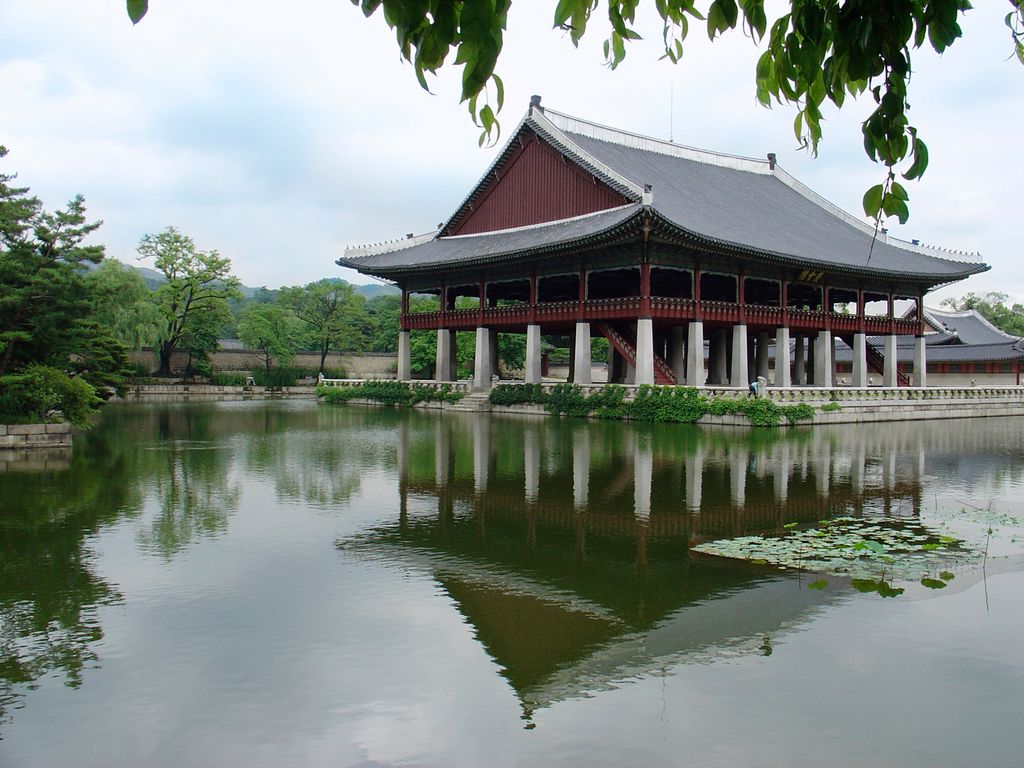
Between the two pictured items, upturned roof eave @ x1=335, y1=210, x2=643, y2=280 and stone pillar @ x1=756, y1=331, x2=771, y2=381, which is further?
stone pillar @ x1=756, y1=331, x2=771, y2=381

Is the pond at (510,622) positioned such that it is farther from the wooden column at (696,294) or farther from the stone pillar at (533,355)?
the stone pillar at (533,355)

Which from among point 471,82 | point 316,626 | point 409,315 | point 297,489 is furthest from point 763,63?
point 409,315

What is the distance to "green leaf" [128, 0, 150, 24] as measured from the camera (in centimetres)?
281

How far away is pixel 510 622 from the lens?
7723mm

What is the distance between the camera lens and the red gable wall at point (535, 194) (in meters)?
44.1

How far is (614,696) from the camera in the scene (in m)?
6.11

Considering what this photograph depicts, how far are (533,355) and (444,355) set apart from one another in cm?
866

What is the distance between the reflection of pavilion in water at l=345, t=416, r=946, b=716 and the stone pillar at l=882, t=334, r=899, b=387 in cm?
2850

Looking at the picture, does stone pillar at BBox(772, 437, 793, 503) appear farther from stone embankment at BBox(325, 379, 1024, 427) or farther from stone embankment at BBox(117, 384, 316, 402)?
stone embankment at BBox(117, 384, 316, 402)

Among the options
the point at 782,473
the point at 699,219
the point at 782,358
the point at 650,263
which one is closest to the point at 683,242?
the point at 650,263

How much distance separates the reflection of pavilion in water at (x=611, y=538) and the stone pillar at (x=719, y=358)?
26.7 m

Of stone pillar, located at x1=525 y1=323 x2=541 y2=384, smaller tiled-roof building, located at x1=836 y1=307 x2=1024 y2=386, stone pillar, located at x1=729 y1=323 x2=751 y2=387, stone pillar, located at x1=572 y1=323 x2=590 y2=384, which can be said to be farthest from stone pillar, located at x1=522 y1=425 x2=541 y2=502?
smaller tiled-roof building, located at x1=836 y1=307 x2=1024 y2=386

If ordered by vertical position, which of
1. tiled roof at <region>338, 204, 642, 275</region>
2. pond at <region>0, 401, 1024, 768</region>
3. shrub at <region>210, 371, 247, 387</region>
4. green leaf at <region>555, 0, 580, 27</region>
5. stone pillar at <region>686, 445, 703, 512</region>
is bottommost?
pond at <region>0, 401, 1024, 768</region>

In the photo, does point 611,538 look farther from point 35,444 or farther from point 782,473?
point 35,444
